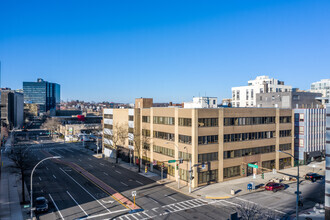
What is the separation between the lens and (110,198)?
132 feet

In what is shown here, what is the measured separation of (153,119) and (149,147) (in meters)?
6.75

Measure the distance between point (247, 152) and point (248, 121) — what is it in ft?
21.1

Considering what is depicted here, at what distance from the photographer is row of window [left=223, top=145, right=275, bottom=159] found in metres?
50.7

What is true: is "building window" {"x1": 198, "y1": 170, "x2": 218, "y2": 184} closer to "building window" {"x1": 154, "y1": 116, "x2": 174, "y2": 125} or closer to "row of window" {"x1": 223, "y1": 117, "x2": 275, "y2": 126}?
"row of window" {"x1": 223, "y1": 117, "x2": 275, "y2": 126}

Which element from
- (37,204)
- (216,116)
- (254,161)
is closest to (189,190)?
(216,116)

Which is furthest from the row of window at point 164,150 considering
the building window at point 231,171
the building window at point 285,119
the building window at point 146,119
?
the building window at point 285,119

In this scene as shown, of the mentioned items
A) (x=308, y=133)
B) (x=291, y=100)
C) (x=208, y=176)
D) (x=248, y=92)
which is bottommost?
(x=208, y=176)

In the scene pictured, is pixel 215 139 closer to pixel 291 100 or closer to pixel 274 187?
pixel 274 187

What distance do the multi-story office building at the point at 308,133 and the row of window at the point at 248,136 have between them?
11.7m

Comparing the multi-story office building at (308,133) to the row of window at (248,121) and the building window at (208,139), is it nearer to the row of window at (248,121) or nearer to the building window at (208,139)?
the row of window at (248,121)

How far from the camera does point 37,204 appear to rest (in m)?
35.0

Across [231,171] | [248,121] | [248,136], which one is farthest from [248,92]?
[231,171]

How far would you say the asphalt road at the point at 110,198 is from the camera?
33.4 metres

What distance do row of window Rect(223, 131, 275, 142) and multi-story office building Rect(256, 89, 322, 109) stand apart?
1760 centimetres
